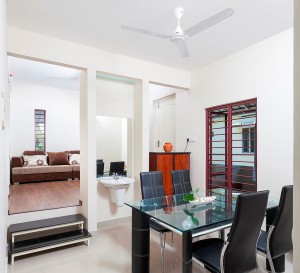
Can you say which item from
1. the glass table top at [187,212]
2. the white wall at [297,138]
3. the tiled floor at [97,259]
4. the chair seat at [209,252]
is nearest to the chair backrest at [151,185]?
the glass table top at [187,212]

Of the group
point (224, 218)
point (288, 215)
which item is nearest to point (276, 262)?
point (288, 215)

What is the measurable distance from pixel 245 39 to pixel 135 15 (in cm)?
164

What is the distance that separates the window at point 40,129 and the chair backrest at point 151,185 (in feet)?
18.3

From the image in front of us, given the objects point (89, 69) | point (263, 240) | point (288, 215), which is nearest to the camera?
point (288, 215)

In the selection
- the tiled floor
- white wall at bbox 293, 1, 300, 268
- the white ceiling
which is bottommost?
the tiled floor

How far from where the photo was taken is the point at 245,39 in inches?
125

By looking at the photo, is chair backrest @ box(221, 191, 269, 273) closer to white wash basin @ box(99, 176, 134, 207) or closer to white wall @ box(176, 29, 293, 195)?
white wall @ box(176, 29, 293, 195)

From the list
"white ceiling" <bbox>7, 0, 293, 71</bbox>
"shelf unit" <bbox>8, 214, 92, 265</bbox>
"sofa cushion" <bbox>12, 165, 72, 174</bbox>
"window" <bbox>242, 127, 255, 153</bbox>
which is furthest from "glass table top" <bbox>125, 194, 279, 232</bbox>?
"sofa cushion" <bbox>12, 165, 72, 174</bbox>

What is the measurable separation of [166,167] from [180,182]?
0.86m

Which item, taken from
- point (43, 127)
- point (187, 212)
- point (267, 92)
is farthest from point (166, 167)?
point (43, 127)

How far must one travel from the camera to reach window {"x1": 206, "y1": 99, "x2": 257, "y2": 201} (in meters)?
3.41

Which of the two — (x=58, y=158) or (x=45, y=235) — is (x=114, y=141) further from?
(x=58, y=158)

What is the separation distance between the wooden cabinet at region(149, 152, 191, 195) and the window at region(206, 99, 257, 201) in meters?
0.54

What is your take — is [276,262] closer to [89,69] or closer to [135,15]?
[135,15]
